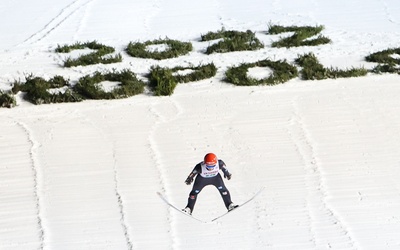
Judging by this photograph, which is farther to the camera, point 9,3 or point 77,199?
point 9,3

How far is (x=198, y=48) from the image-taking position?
57.1 feet

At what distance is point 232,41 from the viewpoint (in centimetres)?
1739

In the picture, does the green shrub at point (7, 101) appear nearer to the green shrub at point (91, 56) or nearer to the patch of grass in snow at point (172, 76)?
the green shrub at point (91, 56)

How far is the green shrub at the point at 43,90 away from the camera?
15.2 m

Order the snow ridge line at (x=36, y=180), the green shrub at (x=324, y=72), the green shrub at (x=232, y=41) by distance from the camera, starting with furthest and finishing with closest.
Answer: the green shrub at (x=232, y=41), the green shrub at (x=324, y=72), the snow ridge line at (x=36, y=180)

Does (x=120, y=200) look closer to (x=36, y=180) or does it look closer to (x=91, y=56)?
(x=36, y=180)

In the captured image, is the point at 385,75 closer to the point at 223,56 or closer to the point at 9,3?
the point at 223,56

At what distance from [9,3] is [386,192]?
41.2 feet

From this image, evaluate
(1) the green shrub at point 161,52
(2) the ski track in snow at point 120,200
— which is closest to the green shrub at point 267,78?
(1) the green shrub at point 161,52

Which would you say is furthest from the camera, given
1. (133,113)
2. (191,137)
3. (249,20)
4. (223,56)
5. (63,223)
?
(249,20)

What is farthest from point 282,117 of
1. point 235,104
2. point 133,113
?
point 133,113

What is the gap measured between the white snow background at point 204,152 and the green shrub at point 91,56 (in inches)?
6.0

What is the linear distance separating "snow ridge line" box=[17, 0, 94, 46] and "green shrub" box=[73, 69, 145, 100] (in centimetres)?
276

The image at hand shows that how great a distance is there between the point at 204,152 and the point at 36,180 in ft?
7.57
